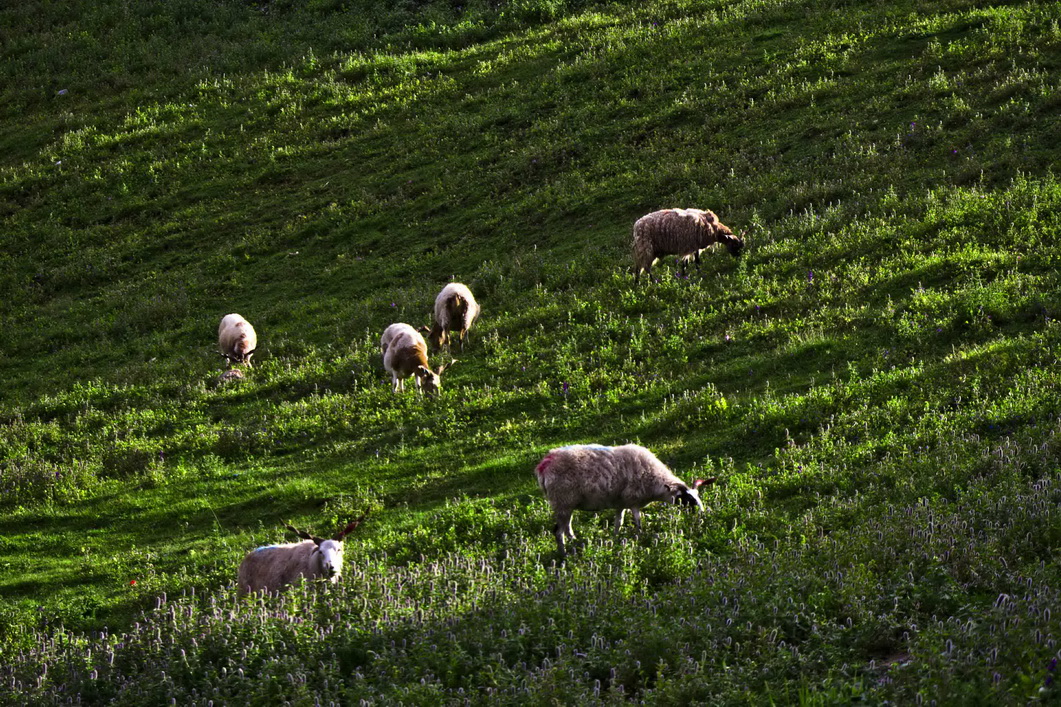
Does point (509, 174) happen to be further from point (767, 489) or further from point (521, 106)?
point (767, 489)

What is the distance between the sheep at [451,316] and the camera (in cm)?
2173

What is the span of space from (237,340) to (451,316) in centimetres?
609

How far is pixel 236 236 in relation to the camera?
3334 centimetres

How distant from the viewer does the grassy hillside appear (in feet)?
24.9

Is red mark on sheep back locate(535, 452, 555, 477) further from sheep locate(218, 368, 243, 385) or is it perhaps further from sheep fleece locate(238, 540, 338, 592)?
sheep locate(218, 368, 243, 385)

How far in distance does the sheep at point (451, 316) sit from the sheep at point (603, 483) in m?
Result: 10.8

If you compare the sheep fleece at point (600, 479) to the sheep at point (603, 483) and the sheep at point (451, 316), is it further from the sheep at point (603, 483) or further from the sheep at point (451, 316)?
the sheep at point (451, 316)

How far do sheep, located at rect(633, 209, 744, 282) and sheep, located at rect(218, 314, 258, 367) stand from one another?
368 inches

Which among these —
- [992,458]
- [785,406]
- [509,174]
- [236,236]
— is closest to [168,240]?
[236,236]

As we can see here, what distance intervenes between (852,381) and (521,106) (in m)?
23.8

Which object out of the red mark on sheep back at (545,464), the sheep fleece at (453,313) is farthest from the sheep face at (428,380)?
the red mark on sheep back at (545,464)

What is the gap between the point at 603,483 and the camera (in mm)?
10938

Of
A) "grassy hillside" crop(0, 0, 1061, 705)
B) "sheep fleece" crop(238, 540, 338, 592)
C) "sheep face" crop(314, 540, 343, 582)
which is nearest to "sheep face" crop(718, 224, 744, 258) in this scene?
"grassy hillside" crop(0, 0, 1061, 705)

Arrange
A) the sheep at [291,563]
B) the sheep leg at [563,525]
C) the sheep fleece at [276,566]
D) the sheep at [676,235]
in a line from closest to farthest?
the sheep at [291,563]
the sheep leg at [563,525]
the sheep fleece at [276,566]
the sheep at [676,235]
